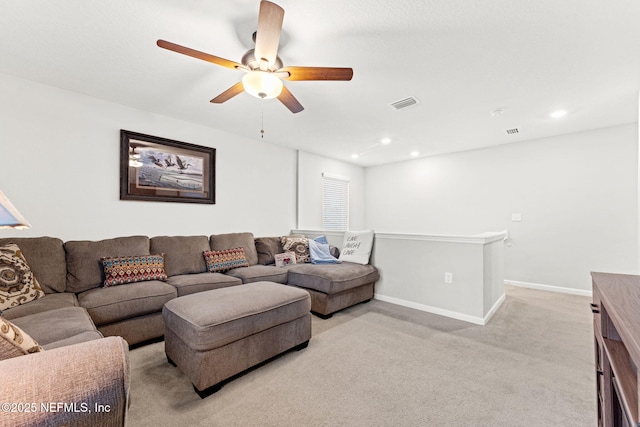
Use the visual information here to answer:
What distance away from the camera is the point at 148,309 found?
7.62 ft

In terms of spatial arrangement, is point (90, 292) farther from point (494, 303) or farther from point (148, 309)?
point (494, 303)

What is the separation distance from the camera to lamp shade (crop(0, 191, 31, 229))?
107cm

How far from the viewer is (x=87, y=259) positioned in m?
2.53

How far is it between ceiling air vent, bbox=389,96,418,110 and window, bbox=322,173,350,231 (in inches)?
98.1

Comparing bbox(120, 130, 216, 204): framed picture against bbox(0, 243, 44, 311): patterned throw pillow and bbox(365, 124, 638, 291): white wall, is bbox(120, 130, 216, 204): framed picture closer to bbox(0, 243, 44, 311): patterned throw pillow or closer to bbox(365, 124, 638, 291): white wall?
bbox(0, 243, 44, 311): patterned throw pillow

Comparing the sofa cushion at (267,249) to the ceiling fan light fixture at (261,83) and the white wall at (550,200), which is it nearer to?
the ceiling fan light fixture at (261,83)

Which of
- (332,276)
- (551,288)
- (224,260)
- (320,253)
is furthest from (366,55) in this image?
(551,288)

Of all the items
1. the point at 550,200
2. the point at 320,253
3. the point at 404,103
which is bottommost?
the point at 320,253

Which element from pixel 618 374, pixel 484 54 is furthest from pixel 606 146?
pixel 618 374

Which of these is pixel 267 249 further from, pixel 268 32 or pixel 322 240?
pixel 268 32

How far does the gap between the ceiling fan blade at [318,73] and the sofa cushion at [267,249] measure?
2.58 meters

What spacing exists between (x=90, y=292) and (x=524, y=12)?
382 cm

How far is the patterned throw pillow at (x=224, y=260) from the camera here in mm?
3277

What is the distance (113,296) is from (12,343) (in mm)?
1578
